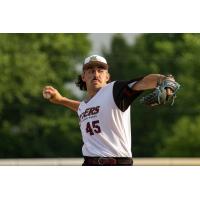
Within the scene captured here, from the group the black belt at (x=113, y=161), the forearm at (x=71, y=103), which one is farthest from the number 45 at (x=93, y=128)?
the forearm at (x=71, y=103)

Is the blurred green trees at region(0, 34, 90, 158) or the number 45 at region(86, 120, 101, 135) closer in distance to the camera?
the number 45 at region(86, 120, 101, 135)

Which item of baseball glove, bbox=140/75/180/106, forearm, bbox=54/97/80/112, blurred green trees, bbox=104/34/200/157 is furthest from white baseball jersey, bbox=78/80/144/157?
blurred green trees, bbox=104/34/200/157

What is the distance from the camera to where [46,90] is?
21.1 feet

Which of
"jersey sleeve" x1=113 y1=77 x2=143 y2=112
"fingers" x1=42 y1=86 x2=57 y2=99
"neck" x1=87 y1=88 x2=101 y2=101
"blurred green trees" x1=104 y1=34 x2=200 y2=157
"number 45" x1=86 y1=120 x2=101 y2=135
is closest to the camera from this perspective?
"jersey sleeve" x1=113 y1=77 x2=143 y2=112

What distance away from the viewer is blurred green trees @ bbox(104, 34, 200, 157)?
23.8 m

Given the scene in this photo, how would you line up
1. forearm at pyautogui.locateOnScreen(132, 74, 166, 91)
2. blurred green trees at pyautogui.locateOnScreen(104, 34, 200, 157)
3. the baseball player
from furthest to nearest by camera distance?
blurred green trees at pyautogui.locateOnScreen(104, 34, 200, 157) < the baseball player < forearm at pyautogui.locateOnScreen(132, 74, 166, 91)

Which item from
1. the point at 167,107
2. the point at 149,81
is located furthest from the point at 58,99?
the point at 167,107

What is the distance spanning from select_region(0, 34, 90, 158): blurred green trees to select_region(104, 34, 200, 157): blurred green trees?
2.06 meters

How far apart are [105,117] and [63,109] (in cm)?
1907

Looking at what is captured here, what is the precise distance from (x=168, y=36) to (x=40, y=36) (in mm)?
4910

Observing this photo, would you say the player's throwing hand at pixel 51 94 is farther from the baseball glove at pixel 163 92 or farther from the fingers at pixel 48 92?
the baseball glove at pixel 163 92

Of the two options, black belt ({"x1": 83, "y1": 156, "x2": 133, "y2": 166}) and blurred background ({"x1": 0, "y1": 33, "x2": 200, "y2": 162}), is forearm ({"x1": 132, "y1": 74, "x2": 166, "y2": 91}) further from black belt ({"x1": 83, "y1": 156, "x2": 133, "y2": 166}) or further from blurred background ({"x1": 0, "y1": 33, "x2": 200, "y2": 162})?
blurred background ({"x1": 0, "y1": 33, "x2": 200, "y2": 162})

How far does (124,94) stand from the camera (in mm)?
5145

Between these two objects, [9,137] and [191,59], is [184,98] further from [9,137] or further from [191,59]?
[9,137]
